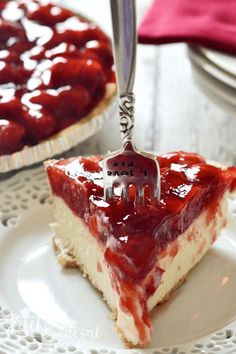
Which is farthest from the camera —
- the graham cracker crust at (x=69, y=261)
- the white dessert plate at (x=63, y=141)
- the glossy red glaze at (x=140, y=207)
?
the white dessert plate at (x=63, y=141)

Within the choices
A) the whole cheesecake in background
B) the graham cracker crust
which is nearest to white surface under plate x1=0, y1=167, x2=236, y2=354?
the graham cracker crust

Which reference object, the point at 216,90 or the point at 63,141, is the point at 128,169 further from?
the point at 216,90

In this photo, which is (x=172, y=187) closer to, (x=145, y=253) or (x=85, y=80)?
(x=145, y=253)

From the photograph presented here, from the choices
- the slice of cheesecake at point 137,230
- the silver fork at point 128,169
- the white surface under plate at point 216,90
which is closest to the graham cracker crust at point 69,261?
the slice of cheesecake at point 137,230

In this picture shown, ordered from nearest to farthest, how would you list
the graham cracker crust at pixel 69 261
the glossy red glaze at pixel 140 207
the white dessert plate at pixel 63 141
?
the glossy red glaze at pixel 140 207 < the graham cracker crust at pixel 69 261 < the white dessert plate at pixel 63 141

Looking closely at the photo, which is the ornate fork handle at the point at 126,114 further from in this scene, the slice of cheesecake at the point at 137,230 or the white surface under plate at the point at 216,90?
the white surface under plate at the point at 216,90

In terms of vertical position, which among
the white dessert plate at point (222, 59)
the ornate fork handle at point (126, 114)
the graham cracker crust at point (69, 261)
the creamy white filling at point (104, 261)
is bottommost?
the graham cracker crust at point (69, 261)

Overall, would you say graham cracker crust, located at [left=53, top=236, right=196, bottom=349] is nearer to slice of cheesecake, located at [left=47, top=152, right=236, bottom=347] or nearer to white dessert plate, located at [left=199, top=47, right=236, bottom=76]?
slice of cheesecake, located at [left=47, top=152, right=236, bottom=347]
